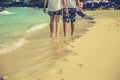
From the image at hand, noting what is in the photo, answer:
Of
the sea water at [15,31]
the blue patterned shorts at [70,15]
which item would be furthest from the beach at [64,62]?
the sea water at [15,31]

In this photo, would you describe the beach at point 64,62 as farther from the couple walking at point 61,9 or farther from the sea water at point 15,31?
the sea water at point 15,31

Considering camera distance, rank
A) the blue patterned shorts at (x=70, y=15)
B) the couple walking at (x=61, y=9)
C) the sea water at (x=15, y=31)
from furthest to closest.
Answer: the sea water at (x=15, y=31), the blue patterned shorts at (x=70, y=15), the couple walking at (x=61, y=9)

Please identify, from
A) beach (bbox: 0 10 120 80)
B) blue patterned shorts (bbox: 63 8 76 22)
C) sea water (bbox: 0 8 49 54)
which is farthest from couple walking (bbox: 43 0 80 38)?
sea water (bbox: 0 8 49 54)

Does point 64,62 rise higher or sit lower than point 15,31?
higher

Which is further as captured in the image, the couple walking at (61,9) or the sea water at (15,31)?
the sea water at (15,31)

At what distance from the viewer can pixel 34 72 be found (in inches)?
200

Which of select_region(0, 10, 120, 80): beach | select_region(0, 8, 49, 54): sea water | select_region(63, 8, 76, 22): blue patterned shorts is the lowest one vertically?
select_region(0, 8, 49, 54): sea water

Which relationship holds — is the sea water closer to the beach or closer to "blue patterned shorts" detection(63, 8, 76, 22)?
the beach

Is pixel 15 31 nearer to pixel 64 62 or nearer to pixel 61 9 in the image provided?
pixel 61 9

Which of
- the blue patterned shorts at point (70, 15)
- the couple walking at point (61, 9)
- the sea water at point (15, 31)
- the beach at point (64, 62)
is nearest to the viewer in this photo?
the beach at point (64, 62)

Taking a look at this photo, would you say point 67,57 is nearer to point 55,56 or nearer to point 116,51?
point 55,56

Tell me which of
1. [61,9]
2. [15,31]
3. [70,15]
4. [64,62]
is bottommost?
[15,31]

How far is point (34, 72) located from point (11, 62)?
1299 mm

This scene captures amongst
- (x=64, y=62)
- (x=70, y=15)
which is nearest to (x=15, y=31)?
(x=70, y=15)
